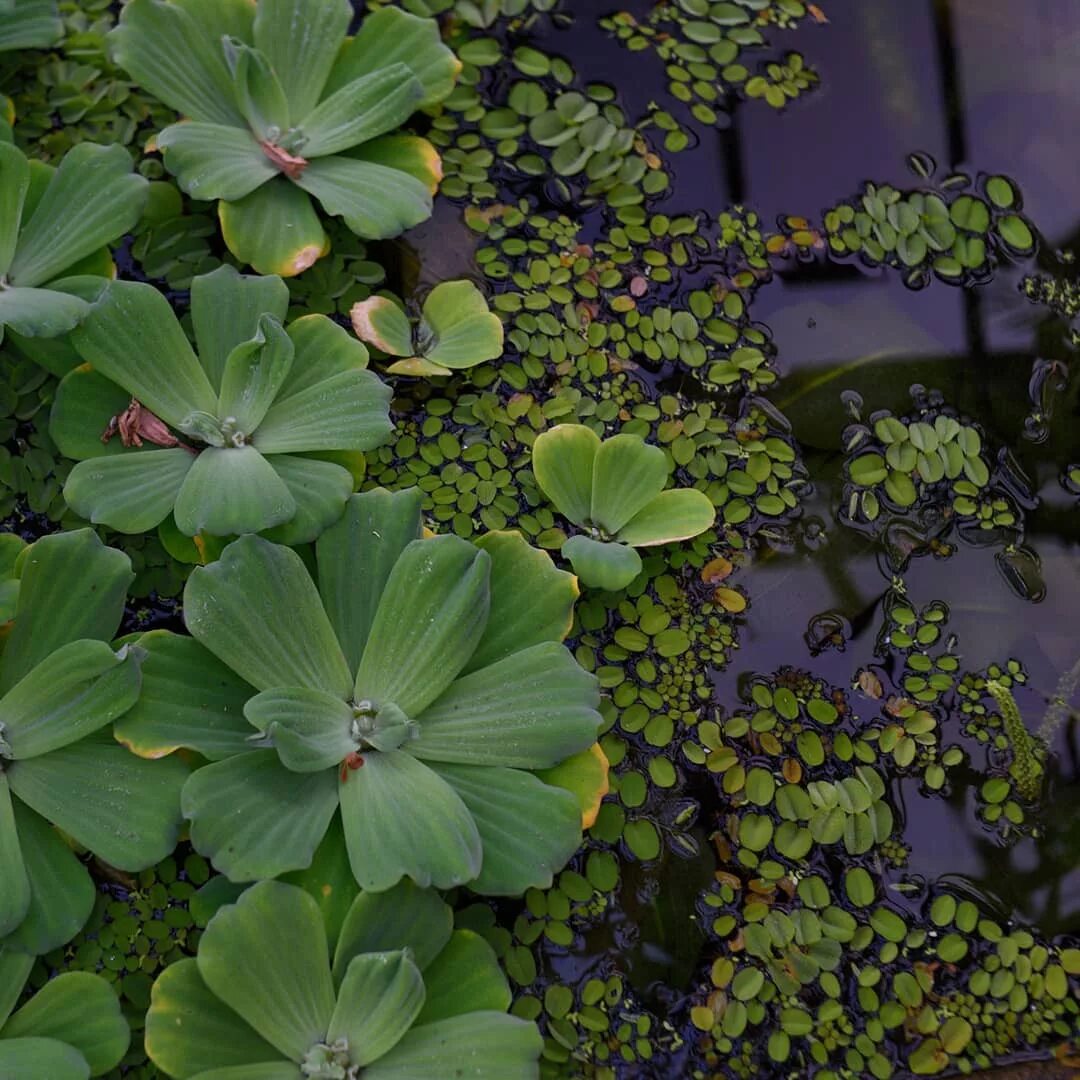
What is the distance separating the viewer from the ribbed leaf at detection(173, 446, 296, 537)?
1.71m

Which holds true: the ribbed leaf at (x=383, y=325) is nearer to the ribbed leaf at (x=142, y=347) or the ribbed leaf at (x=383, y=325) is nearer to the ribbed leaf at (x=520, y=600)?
the ribbed leaf at (x=142, y=347)

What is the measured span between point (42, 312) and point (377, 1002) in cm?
124

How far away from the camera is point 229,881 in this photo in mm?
1622

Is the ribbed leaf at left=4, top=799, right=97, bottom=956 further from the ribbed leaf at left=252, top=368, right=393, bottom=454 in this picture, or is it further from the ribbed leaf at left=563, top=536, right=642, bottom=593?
the ribbed leaf at left=563, top=536, right=642, bottom=593

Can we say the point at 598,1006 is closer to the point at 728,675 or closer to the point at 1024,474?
the point at 728,675

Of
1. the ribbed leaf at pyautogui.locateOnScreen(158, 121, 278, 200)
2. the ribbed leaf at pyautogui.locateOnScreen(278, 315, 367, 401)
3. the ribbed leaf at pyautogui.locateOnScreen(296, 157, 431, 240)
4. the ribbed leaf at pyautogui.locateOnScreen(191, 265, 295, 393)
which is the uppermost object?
the ribbed leaf at pyautogui.locateOnScreen(158, 121, 278, 200)

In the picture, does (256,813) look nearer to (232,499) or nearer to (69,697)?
(69,697)

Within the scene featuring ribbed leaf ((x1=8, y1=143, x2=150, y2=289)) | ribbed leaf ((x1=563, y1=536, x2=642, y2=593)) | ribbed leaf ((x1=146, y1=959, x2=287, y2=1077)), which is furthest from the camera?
ribbed leaf ((x1=8, y1=143, x2=150, y2=289))

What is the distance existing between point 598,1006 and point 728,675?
0.59 metres

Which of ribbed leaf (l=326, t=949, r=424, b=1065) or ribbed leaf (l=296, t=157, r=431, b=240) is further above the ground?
ribbed leaf (l=296, t=157, r=431, b=240)

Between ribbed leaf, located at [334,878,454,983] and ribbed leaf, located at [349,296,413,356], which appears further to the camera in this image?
ribbed leaf, located at [349,296,413,356]

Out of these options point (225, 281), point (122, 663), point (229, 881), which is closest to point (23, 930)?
point (229, 881)

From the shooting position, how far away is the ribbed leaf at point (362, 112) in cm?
212

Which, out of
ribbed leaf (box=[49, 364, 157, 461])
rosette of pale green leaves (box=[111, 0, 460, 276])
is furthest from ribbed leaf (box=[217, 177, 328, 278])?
ribbed leaf (box=[49, 364, 157, 461])
